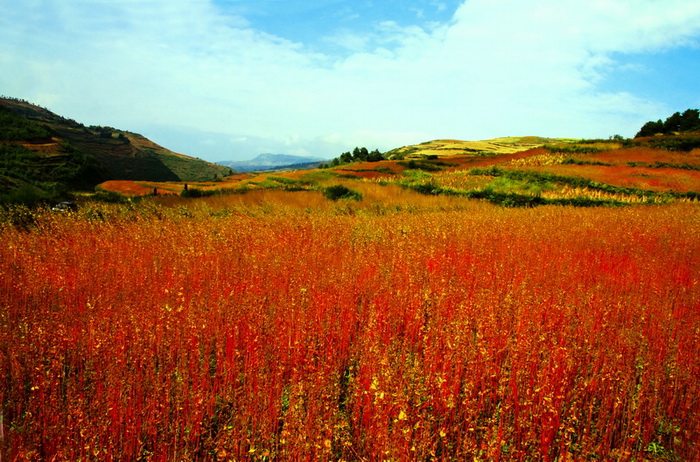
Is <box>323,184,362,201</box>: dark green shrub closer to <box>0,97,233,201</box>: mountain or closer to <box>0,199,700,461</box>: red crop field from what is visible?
<box>0,199,700,461</box>: red crop field

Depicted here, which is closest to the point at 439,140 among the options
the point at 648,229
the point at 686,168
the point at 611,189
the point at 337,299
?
the point at 686,168

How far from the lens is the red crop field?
8.50 ft

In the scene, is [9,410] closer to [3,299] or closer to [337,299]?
[3,299]

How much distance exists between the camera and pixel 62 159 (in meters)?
46.9

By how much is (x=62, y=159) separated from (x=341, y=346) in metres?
59.0

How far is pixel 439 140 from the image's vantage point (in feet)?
333

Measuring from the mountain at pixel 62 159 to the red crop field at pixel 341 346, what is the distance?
10241 mm

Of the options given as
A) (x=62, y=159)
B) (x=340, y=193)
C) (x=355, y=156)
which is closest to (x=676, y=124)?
(x=355, y=156)

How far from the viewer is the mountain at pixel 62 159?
34.3 meters

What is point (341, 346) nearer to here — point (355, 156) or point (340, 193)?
point (340, 193)

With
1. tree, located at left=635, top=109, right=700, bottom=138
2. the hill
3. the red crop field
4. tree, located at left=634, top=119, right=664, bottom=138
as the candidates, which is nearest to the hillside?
the red crop field

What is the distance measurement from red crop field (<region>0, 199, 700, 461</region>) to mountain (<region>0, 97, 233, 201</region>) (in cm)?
1024

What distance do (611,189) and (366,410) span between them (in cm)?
2376

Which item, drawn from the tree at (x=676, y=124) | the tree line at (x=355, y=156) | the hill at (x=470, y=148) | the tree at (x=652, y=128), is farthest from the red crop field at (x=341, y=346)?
the tree at (x=652, y=128)
